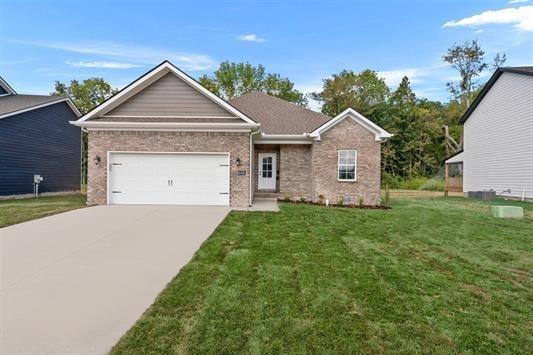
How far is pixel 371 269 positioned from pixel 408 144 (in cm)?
3052

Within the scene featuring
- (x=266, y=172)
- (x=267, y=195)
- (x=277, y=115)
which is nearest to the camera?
(x=267, y=195)

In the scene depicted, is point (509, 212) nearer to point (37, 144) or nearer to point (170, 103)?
point (170, 103)

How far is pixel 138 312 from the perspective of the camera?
3395 mm

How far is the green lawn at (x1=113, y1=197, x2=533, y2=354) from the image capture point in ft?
9.39

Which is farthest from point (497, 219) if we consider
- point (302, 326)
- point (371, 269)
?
point (302, 326)

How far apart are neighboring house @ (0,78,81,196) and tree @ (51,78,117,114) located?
1341 cm

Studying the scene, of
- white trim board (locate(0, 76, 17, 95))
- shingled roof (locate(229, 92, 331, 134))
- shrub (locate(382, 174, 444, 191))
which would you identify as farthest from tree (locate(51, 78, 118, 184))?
shrub (locate(382, 174, 444, 191))

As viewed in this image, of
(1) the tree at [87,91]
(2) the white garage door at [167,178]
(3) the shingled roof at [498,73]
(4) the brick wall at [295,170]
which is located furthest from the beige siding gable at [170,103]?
(1) the tree at [87,91]

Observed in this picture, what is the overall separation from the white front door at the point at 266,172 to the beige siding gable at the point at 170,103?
13.3 ft

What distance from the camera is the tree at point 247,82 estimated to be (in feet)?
115

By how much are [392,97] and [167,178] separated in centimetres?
3154

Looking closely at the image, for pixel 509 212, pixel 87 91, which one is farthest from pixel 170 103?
pixel 87 91

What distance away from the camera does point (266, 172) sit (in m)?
15.4

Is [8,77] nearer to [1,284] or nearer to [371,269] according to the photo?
[1,284]
